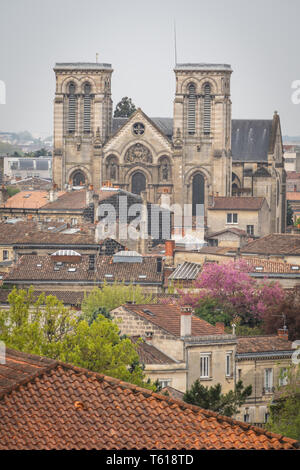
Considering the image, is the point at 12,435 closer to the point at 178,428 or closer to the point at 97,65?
the point at 178,428

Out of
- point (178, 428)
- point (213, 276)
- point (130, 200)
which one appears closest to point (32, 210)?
point (130, 200)

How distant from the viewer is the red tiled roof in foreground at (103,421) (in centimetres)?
1873

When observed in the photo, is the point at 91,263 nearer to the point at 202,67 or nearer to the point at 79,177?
the point at 202,67

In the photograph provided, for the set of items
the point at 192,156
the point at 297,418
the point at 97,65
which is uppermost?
the point at 97,65

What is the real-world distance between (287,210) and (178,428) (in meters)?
120

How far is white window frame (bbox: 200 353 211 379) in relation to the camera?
41125mm

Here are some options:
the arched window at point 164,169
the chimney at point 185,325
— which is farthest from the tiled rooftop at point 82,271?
the arched window at point 164,169

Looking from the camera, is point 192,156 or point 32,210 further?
point 192,156

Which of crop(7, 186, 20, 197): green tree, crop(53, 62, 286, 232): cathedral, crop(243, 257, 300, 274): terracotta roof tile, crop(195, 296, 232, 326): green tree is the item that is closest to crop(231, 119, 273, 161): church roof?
crop(53, 62, 286, 232): cathedral

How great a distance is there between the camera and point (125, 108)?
14212 centimetres

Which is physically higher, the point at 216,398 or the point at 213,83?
the point at 213,83

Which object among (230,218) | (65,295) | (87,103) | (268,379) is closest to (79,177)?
(87,103)

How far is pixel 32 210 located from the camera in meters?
104
